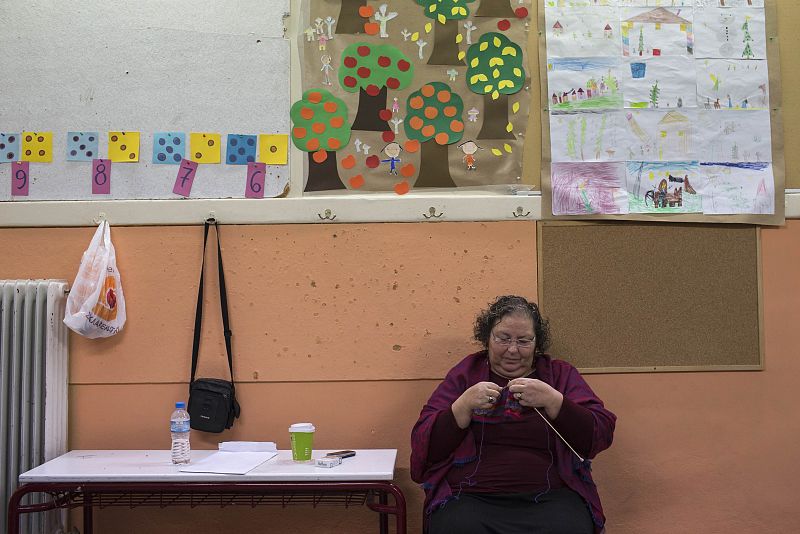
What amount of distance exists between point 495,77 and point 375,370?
1195 mm

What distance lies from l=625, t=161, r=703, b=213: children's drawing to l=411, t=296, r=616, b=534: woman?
2.27ft

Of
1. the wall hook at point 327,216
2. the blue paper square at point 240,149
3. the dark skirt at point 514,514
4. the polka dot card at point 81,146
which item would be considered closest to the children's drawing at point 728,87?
the wall hook at point 327,216

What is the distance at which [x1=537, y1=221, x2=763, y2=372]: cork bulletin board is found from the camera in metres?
2.74

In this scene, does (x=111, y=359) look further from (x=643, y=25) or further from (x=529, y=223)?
(x=643, y=25)

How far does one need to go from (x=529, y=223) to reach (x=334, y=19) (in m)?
1.07

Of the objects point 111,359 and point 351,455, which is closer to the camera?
point 351,455

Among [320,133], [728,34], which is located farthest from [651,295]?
[320,133]

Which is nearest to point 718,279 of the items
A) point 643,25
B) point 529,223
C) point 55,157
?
point 529,223

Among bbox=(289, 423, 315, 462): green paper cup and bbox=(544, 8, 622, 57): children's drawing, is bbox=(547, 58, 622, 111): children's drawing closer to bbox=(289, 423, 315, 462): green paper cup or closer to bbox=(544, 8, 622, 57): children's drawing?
bbox=(544, 8, 622, 57): children's drawing

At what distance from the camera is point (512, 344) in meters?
2.37

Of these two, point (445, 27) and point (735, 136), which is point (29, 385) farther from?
point (735, 136)

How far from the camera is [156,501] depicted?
2684 mm

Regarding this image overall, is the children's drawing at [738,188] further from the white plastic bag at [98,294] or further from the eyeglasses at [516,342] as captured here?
the white plastic bag at [98,294]

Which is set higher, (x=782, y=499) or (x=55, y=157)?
(x=55, y=157)
